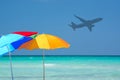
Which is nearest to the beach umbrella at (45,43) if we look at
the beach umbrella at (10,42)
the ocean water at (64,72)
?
the beach umbrella at (10,42)

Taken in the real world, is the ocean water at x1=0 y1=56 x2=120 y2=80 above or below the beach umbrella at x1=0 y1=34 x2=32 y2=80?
above

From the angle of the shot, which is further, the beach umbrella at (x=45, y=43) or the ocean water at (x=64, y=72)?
the ocean water at (x=64, y=72)

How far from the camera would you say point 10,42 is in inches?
214

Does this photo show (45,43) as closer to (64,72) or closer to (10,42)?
(10,42)

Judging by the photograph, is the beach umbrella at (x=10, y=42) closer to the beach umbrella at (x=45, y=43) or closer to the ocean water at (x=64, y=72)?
the beach umbrella at (x=45, y=43)

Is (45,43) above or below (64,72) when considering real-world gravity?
below

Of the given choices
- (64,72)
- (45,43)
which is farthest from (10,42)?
(64,72)

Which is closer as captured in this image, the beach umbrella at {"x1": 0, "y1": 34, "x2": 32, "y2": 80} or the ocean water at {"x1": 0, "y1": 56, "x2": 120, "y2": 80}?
the beach umbrella at {"x1": 0, "y1": 34, "x2": 32, "y2": 80}

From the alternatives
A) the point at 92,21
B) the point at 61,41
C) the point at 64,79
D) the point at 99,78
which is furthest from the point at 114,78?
the point at 92,21

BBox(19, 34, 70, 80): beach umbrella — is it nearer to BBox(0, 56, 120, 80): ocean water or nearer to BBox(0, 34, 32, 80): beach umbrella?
BBox(0, 34, 32, 80): beach umbrella

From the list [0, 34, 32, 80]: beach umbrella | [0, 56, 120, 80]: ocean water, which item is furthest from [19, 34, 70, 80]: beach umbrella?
[0, 56, 120, 80]: ocean water

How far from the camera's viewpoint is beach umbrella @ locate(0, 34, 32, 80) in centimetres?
543

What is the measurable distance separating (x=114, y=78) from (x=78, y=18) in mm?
40962

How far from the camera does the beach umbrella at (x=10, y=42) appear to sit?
5.43 meters
